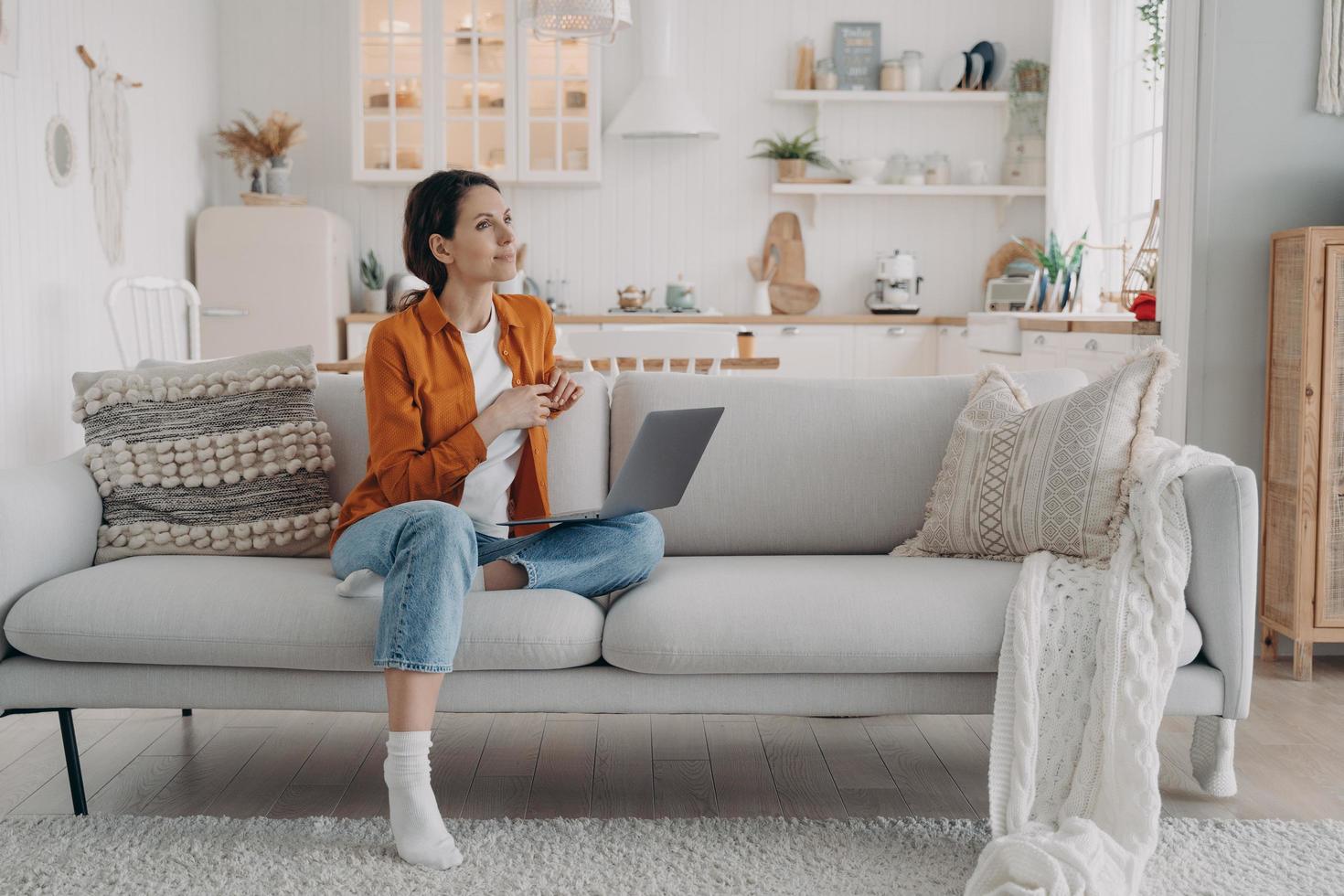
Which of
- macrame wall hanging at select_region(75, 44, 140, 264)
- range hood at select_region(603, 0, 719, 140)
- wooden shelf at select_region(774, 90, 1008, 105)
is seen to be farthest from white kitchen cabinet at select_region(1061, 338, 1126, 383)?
macrame wall hanging at select_region(75, 44, 140, 264)

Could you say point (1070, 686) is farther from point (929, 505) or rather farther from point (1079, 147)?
point (1079, 147)

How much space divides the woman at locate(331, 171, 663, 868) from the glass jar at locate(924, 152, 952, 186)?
4.15 meters

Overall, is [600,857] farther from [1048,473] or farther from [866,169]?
[866,169]

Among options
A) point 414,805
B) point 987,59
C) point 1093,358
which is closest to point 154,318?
point 1093,358

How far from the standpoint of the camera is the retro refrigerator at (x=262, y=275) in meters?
5.51

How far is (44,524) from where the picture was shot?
2211 millimetres

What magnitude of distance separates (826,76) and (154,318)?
3.33 metres

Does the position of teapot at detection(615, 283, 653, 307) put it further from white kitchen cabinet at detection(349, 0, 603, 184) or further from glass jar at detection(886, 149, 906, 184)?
glass jar at detection(886, 149, 906, 184)

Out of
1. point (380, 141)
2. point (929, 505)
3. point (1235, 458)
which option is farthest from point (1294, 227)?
point (380, 141)

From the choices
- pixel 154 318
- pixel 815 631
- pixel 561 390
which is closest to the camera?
pixel 815 631

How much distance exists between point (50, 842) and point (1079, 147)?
5111 millimetres

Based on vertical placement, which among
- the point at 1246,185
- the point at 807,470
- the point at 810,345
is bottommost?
the point at 807,470

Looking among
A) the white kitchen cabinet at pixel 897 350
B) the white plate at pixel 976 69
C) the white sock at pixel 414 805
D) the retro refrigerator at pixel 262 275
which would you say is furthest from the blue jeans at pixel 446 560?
the white plate at pixel 976 69

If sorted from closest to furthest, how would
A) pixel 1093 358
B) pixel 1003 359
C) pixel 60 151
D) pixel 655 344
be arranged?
pixel 655 344 → pixel 1093 358 → pixel 60 151 → pixel 1003 359
